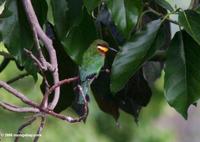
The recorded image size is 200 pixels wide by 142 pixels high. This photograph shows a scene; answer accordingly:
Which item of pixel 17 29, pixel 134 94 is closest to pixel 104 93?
pixel 134 94

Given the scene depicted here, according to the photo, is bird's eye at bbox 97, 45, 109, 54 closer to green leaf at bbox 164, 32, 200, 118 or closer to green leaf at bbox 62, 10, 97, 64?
green leaf at bbox 62, 10, 97, 64

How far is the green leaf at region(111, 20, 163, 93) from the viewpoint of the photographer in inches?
42.7

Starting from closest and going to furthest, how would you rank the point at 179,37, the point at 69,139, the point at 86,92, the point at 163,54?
the point at 179,37, the point at 86,92, the point at 163,54, the point at 69,139

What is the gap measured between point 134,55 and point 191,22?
117 millimetres

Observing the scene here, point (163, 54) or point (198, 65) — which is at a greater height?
point (198, 65)

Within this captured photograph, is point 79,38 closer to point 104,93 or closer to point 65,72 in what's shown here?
point 65,72

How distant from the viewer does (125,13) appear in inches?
42.8

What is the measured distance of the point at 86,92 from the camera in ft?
4.07

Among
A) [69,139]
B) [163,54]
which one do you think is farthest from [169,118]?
[163,54]

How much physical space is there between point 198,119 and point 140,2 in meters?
5.96

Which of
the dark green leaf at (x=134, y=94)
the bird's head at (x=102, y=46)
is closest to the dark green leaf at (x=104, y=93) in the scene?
the dark green leaf at (x=134, y=94)

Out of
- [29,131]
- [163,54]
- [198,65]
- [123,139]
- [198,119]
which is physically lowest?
[198,119]

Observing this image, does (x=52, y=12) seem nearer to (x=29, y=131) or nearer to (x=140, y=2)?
(x=140, y=2)

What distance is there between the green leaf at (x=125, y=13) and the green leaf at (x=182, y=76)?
92mm
